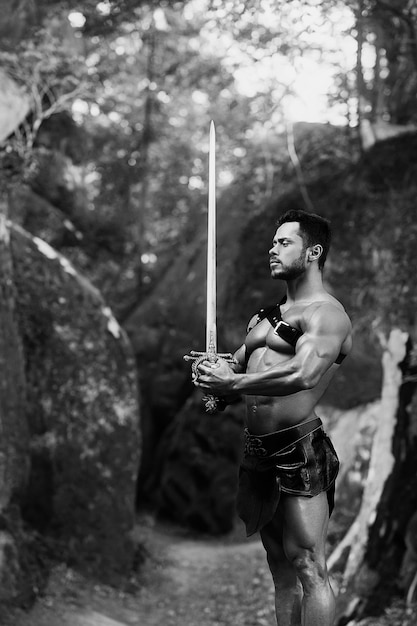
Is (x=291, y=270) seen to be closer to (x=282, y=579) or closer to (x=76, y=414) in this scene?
(x=282, y=579)

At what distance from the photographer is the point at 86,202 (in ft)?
54.2

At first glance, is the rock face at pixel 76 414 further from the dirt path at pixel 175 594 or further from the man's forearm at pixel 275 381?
the man's forearm at pixel 275 381

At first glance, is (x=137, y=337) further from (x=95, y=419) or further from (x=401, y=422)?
(x=401, y=422)

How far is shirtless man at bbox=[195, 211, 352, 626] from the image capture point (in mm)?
3953

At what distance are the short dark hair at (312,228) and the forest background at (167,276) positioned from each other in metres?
3.92

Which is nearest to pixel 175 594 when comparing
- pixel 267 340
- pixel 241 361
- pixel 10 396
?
pixel 10 396

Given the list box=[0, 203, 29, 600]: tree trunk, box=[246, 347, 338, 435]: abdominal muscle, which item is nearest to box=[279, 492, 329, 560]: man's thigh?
box=[246, 347, 338, 435]: abdominal muscle

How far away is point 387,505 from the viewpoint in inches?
308

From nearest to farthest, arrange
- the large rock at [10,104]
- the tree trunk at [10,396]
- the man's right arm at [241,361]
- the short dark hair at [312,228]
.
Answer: the short dark hair at [312,228] < the man's right arm at [241,361] < the tree trunk at [10,396] < the large rock at [10,104]

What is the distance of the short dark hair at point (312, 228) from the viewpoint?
13.8 ft

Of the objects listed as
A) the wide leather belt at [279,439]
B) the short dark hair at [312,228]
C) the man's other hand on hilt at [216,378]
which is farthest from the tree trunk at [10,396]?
the short dark hair at [312,228]

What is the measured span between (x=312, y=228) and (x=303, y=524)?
4.89 feet

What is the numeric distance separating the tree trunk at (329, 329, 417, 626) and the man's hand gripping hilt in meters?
4.28

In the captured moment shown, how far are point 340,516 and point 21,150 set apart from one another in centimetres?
610
